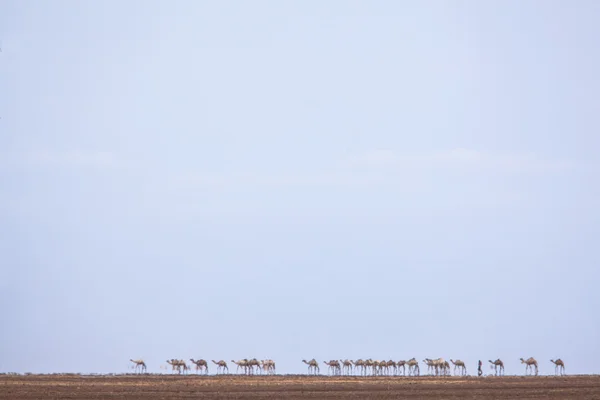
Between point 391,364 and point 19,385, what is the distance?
149ft

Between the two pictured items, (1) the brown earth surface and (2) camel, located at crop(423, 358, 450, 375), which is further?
(2) camel, located at crop(423, 358, 450, 375)

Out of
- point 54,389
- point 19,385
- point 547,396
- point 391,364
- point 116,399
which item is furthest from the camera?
point 391,364

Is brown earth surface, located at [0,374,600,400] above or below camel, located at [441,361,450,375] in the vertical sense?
below

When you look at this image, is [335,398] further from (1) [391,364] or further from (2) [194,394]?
(1) [391,364]

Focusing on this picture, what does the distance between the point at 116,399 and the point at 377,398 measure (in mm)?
13618

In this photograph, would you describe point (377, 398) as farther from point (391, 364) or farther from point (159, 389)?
point (391, 364)

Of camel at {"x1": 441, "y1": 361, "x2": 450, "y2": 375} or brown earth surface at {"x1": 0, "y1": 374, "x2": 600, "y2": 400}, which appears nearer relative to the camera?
brown earth surface at {"x1": 0, "y1": 374, "x2": 600, "y2": 400}

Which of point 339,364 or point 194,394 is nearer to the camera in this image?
point 194,394

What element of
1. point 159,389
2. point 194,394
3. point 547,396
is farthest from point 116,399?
point 547,396

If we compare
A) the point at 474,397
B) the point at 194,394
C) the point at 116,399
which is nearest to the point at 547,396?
the point at 474,397

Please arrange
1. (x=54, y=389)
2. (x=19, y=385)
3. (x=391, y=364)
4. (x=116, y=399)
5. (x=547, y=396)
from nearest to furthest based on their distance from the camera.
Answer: (x=116, y=399) < (x=547, y=396) < (x=54, y=389) < (x=19, y=385) < (x=391, y=364)

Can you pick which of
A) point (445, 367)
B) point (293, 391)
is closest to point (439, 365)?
point (445, 367)

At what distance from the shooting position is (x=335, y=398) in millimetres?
57688

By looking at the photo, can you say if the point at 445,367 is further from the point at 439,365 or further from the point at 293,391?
the point at 293,391
